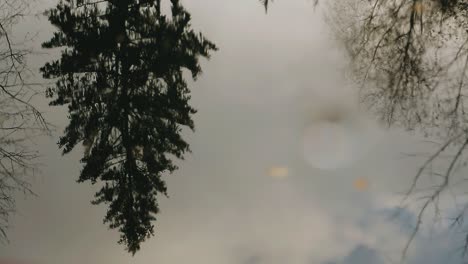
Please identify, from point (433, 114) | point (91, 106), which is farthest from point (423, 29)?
point (91, 106)

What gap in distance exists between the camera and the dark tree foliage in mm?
9602

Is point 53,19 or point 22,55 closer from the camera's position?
point 22,55

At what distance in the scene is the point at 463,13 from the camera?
898 cm

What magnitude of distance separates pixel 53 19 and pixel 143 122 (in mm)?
3459

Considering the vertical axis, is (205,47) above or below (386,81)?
above

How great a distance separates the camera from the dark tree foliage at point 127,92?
9602 millimetres

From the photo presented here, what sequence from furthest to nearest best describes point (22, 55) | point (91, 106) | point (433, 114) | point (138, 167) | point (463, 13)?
1. point (91, 106)
2. point (138, 167)
3. point (463, 13)
4. point (433, 114)
5. point (22, 55)

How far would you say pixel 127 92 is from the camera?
Result: 10680mm

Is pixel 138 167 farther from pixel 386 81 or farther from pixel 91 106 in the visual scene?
pixel 386 81

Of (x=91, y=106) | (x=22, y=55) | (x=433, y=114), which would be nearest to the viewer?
(x=22, y=55)

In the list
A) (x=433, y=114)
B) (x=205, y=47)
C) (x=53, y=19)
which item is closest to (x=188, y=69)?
(x=205, y=47)

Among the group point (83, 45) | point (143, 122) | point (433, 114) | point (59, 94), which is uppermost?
point (83, 45)

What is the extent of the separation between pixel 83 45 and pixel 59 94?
5.19 feet

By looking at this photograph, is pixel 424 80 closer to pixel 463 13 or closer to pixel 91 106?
pixel 463 13
